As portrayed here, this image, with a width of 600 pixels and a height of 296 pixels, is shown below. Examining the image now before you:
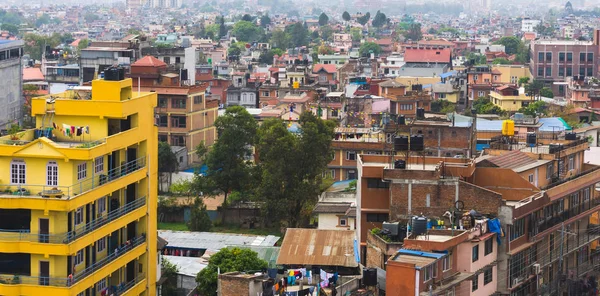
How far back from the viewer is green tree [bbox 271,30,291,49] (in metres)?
123

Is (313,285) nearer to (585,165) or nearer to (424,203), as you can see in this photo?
(424,203)

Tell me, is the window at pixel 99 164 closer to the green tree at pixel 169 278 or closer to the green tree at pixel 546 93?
the green tree at pixel 169 278

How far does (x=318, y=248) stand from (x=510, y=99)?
1323 inches

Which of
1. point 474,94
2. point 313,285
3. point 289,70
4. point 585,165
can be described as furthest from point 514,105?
point 313,285

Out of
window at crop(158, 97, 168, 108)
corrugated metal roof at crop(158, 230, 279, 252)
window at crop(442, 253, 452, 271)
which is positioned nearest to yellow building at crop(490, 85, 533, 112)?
window at crop(158, 97, 168, 108)

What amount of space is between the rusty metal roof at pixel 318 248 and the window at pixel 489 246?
284cm

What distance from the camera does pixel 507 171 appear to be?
25.7 metres

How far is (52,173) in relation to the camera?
21.5m

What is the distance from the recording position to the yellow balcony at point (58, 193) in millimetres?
20859

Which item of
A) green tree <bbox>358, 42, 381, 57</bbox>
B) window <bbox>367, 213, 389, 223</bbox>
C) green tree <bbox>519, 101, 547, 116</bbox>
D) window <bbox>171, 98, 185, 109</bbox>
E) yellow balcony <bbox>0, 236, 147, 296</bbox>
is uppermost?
green tree <bbox>358, 42, 381, 57</bbox>

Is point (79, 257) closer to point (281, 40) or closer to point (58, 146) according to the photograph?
point (58, 146)

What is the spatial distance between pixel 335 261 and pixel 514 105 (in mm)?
34614

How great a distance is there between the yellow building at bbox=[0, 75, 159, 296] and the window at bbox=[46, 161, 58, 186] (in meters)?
0.02

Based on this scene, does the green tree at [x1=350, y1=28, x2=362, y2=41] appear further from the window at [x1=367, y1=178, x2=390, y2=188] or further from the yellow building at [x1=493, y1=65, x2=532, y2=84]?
the window at [x1=367, y1=178, x2=390, y2=188]
